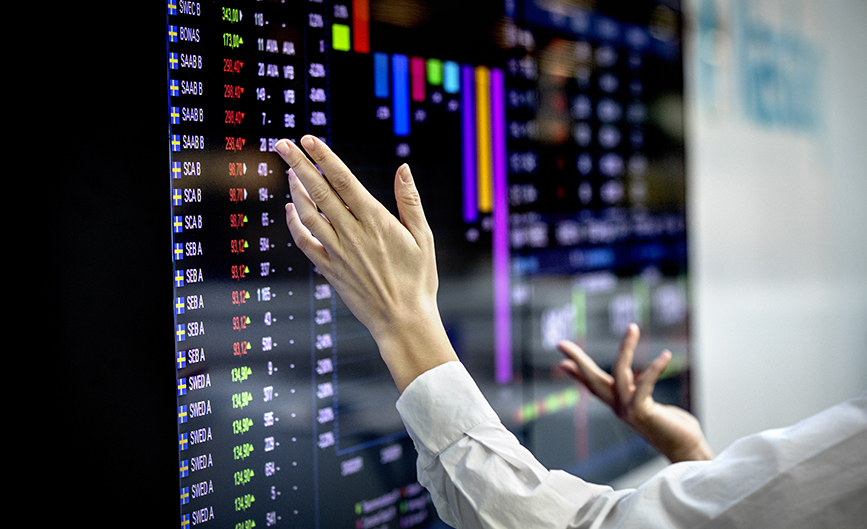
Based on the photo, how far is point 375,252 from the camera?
640mm

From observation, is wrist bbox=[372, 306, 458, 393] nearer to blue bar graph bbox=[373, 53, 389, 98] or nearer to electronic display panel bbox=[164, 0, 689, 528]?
electronic display panel bbox=[164, 0, 689, 528]

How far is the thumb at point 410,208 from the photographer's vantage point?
0.65 metres

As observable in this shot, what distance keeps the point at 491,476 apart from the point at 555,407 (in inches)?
23.3

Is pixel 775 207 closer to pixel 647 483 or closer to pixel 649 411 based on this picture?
pixel 649 411

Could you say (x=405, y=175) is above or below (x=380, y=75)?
below

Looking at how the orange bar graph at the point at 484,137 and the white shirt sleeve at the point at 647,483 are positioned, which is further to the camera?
the orange bar graph at the point at 484,137

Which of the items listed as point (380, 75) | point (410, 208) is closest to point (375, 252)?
point (410, 208)

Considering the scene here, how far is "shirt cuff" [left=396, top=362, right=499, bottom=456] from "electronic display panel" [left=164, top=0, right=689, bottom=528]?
203 millimetres

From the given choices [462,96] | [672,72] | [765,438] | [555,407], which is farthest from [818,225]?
[765,438]

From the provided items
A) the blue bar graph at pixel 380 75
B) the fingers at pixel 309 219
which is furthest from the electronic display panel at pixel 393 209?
the fingers at pixel 309 219

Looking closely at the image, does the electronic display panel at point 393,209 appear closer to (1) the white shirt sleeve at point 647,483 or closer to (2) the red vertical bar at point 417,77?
(2) the red vertical bar at point 417,77

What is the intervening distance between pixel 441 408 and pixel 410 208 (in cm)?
19

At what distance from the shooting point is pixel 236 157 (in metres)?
0.73

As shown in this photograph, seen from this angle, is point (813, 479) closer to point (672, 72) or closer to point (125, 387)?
point (125, 387)
